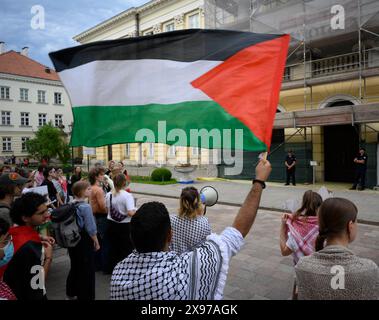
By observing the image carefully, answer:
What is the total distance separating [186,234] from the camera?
3178 mm

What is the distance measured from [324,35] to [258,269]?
14.0 meters

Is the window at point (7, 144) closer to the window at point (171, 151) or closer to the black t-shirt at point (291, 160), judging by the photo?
the window at point (171, 151)

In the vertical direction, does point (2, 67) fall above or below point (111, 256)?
above

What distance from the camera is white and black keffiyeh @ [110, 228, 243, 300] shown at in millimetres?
1529

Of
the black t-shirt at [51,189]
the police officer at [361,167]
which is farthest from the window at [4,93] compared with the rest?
the police officer at [361,167]

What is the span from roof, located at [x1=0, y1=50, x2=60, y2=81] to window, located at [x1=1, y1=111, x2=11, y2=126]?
5770mm

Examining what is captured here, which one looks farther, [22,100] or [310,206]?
[22,100]

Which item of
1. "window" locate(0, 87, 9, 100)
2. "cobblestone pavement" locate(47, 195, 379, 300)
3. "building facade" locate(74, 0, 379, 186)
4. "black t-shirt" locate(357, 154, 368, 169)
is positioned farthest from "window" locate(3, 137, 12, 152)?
"black t-shirt" locate(357, 154, 368, 169)

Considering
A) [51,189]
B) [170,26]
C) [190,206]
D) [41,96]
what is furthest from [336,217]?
[41,96]

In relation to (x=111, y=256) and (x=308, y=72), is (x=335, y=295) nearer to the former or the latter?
(x=111, y=256)

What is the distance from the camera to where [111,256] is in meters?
5.06

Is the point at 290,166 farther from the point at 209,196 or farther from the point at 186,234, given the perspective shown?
the point at 186,234

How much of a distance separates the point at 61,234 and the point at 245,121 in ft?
8.48
